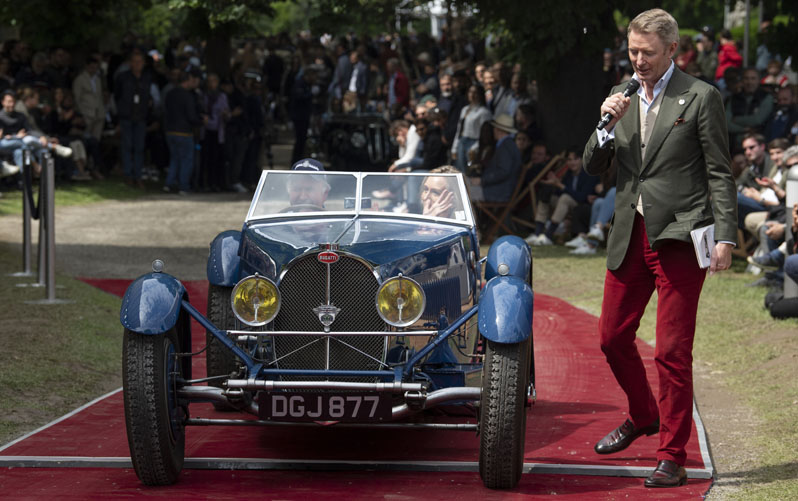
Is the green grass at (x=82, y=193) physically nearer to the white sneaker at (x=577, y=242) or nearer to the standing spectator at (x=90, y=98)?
the standing spectator at (x=90, y=98)

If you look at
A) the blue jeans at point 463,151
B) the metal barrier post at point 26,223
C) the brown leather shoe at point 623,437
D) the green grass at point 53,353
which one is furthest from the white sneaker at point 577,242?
the brown leather shoe at point 623,437

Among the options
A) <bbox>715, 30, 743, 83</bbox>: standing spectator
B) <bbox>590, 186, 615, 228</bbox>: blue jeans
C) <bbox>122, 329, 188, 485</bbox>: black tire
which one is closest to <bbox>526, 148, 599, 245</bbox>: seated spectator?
<bbox>590, 186, 615, 228</bbox>: blue jeans

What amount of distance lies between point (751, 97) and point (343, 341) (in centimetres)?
1243

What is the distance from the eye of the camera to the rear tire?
735 cm

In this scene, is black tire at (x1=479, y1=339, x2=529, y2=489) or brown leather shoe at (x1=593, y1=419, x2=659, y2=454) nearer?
black tire at (x1=479, y1=339, x2=529, y2=489)

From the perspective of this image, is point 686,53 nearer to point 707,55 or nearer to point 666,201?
point 707,55

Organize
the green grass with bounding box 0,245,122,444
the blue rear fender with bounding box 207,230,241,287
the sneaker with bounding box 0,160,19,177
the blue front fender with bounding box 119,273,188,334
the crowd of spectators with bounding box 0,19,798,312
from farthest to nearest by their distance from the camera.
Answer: the crowd of spectators with bounding box 0,19,798,312 → the sneaker with bounding box 0,160,19,177 → the green grass with bounding box 0,245,122,444 → the blue rear fender with bounding box 207,230,241,287 → the blue front fender with bounding box 119,273,188,334

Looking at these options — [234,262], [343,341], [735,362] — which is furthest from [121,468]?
[735,362]

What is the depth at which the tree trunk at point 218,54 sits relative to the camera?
25.2 meters

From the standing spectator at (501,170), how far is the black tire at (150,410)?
446 inches

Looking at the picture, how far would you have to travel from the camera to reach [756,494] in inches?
229

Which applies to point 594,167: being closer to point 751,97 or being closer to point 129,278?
point 129,278

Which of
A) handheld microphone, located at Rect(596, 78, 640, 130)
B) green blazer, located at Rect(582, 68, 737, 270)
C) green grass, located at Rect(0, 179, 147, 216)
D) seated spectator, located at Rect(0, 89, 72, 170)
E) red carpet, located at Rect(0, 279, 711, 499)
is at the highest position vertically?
handheld microphone, located at Rect(596, 78, 640, 130)

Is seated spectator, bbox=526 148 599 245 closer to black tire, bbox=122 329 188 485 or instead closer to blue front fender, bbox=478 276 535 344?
blue front fender, bbox=478 276 535 344
